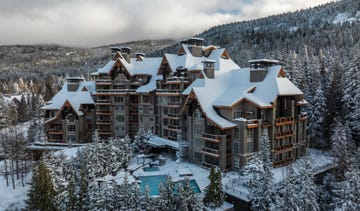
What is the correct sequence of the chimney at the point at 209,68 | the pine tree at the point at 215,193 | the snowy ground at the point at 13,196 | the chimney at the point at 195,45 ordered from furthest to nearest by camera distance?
the chimney at the point at 195,45 → the chimney at the point at 209,68 → the snowy ground at the point at 13,196 → the pine tree at the point at 215,193

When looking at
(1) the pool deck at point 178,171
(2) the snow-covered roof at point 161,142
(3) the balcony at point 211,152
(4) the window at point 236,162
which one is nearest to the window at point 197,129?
(3) the balcony at point 211,152

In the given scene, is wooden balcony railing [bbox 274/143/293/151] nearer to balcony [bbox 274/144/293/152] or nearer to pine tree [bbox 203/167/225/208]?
balcony [bbox 274/144/293/152]

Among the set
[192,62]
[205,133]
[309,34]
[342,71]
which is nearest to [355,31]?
[309,34]

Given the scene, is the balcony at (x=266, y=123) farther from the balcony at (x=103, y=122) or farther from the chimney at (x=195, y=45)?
the balcony at (x=103, y=122)

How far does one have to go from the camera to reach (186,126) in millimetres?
48000

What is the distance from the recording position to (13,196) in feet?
142

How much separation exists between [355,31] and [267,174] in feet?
512

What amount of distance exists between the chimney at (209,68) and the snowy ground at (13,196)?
31.9 metres

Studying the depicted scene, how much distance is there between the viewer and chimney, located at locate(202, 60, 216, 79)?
4612 centimetres

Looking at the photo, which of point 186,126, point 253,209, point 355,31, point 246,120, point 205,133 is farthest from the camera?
point 355,31

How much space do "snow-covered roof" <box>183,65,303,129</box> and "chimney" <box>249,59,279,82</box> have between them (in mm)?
581

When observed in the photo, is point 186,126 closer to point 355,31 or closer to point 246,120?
point 246,120

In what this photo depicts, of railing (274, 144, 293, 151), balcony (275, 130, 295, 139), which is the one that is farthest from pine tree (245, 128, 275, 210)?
railing (274, 144, 293, 151)

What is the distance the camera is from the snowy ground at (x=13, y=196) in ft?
135
